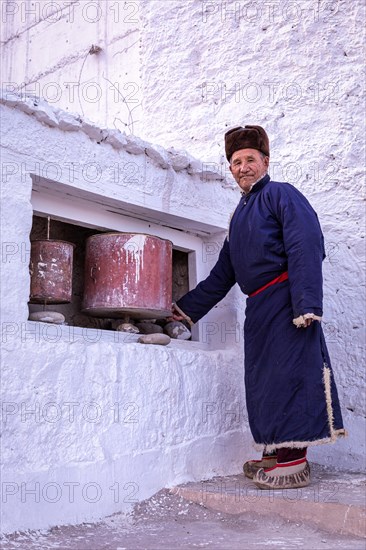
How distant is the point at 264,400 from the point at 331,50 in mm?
2016

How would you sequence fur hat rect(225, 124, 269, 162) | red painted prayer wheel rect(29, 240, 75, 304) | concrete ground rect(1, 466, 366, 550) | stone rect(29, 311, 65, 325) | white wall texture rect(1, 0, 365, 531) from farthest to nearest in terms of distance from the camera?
fur hat rect(225, 124, 269, 162)
red painted prayer wheel rect(29, 240, 75, 304)
stone rect(29, 311, 65, 325)
white wall texture rect(1, 0, 365, 531)
concrete ground rect(1, 466, 366, 550)

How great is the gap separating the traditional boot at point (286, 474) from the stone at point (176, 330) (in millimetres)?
760

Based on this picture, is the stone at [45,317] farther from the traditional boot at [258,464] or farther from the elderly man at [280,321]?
the traditional boot at [258,464]

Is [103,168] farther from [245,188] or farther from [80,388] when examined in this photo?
[80,388]

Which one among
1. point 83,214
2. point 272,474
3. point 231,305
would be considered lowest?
point 272,474

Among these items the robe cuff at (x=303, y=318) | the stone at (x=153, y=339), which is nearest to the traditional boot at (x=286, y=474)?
the robe cuff at (x=303, y=318)

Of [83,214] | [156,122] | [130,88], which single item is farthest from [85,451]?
[130,88]

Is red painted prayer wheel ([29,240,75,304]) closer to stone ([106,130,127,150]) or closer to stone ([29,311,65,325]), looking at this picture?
stone ([29,311,65,325])

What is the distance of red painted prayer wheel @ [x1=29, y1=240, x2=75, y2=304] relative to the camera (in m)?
2.68

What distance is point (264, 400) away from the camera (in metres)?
2.77

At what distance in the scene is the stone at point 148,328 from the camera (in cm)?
318

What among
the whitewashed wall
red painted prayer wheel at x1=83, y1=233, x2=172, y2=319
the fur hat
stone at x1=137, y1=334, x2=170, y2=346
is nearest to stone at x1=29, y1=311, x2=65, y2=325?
the whitewashed wall

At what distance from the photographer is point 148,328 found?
→ 10.5 ft

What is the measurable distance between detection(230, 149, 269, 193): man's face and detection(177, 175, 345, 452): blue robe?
44 mm
